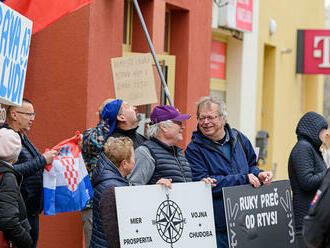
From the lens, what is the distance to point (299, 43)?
1686 cm

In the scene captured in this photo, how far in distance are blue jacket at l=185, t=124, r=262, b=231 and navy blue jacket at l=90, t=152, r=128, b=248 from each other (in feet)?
3.48

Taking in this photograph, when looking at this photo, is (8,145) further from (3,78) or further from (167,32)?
(167,32)

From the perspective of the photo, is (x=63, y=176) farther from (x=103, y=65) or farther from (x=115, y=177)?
(x=103, y=65)

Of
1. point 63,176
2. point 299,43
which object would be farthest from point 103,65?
point 299,43

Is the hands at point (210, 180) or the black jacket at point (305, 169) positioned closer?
the hands at point (210, 180)

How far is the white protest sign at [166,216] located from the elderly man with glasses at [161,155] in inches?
6.2

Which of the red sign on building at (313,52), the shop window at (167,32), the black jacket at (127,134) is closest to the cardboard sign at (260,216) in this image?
the black jacket at (127,134)

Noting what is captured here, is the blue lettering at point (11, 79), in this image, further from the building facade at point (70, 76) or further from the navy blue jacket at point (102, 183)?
the building facade at point (70, 76)

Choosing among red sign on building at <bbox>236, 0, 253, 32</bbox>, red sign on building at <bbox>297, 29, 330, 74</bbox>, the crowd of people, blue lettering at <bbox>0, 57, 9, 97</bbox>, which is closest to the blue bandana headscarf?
the crowd of people

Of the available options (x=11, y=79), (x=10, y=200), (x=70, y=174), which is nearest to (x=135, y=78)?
(x=70, y=174)

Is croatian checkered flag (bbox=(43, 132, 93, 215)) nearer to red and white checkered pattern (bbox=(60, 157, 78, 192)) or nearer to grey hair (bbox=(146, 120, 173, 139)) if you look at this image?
red and white checkered pattern (bbox=(60, 157, 78, 192))

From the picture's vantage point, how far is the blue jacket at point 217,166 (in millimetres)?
5898

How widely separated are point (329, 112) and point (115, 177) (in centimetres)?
3423

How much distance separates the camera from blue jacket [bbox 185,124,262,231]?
5.90 meters
